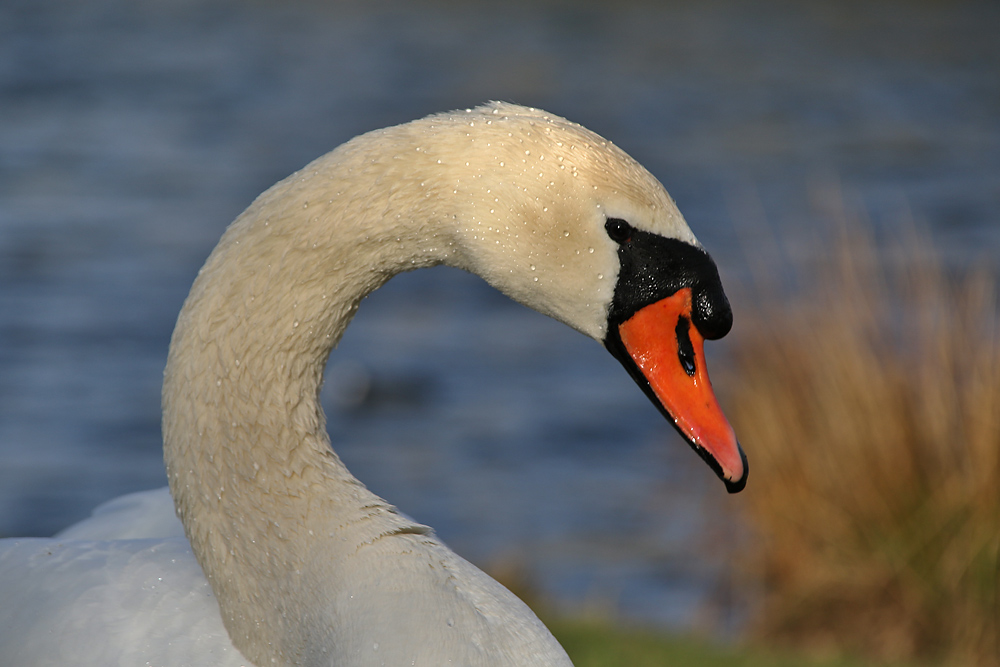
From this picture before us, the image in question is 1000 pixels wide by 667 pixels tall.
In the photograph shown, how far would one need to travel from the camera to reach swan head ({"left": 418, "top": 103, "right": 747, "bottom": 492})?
195 centimetres

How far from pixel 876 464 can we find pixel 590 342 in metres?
4.96

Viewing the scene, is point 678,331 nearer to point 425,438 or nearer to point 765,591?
point 765,591

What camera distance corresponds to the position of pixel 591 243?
6.51 feet

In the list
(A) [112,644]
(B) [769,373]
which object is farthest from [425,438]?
(A) [112,644]

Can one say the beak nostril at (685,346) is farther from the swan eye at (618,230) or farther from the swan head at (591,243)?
the swan eye at (618,230)

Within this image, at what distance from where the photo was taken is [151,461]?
25.5ft

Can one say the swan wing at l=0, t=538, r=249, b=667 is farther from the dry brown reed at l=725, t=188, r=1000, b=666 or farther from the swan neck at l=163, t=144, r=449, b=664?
the dry brown reed at l=725, t=188, r=1000, b=666

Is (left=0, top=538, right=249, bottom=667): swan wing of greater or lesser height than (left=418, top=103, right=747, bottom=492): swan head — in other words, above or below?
below

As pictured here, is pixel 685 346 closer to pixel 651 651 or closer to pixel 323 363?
pixel 323 363

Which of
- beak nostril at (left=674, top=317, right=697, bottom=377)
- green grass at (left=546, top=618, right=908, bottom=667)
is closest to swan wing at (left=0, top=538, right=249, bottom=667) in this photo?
beak nostril at (left=674, top=317, right=697, bottom=377)

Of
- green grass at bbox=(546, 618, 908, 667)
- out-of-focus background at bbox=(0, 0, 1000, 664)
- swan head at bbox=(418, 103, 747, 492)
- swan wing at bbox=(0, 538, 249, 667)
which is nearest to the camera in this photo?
swan head at bbox=(418, 103, 747, 492)

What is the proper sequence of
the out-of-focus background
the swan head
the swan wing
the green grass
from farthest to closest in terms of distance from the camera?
the out-of-focus background < the green grass < the swan wing < the swan head

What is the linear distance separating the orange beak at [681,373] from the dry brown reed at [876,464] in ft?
10.1

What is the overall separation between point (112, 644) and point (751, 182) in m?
11.3
